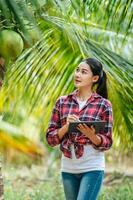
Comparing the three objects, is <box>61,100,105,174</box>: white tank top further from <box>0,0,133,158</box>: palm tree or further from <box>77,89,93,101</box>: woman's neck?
<box>0,0,133,158</box>: palm tree

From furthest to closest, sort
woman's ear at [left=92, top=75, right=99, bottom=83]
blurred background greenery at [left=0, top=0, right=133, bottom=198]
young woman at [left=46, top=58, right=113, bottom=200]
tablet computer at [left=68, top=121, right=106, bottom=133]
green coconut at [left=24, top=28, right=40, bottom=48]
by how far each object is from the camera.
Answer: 1. blurred background greenery at [left=0, top=0, right=133, bottom=198]
2. woman's ear at [left=92, top=75, right=99, bottom=83]
3. young woman at [left=46, top=58, right=113, bottom=200]
4. tablet computer at [left=68, top=121, right=106, bottom=133]
5. green coconut at [left=24, top=28, right=40, bottom=48]

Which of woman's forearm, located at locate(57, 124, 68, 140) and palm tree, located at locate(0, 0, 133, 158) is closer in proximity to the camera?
woman's forearm, located at locate(57, 124, 68, 140)

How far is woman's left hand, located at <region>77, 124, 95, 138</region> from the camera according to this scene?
2164 mm

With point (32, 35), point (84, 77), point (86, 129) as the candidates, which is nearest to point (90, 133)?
point (86, 129)

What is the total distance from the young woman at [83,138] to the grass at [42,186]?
2.72 metres

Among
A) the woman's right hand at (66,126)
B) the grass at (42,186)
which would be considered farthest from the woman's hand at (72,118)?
the grass at (42,186)

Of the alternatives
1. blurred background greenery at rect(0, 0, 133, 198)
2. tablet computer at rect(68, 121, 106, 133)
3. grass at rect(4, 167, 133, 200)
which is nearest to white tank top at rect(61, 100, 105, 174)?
tablet computer at rect(68, 121, 106, 133)

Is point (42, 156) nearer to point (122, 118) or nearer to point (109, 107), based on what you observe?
point (109, 107)

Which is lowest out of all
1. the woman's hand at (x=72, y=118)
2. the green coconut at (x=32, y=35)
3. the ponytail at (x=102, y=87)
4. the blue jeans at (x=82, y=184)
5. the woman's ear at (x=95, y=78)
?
the blue jeans at (x=82, y=184)

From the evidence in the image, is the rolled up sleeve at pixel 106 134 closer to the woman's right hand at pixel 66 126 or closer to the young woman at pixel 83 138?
the young woman at pixel 83 138

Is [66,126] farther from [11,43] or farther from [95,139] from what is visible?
[11,43]

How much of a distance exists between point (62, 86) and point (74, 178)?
103cm

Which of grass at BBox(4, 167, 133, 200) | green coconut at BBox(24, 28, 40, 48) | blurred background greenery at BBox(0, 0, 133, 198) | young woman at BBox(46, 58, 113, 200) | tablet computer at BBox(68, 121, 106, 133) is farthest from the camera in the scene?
grass at BBox(4, 167, 133, 200)

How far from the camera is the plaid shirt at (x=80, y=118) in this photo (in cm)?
226
